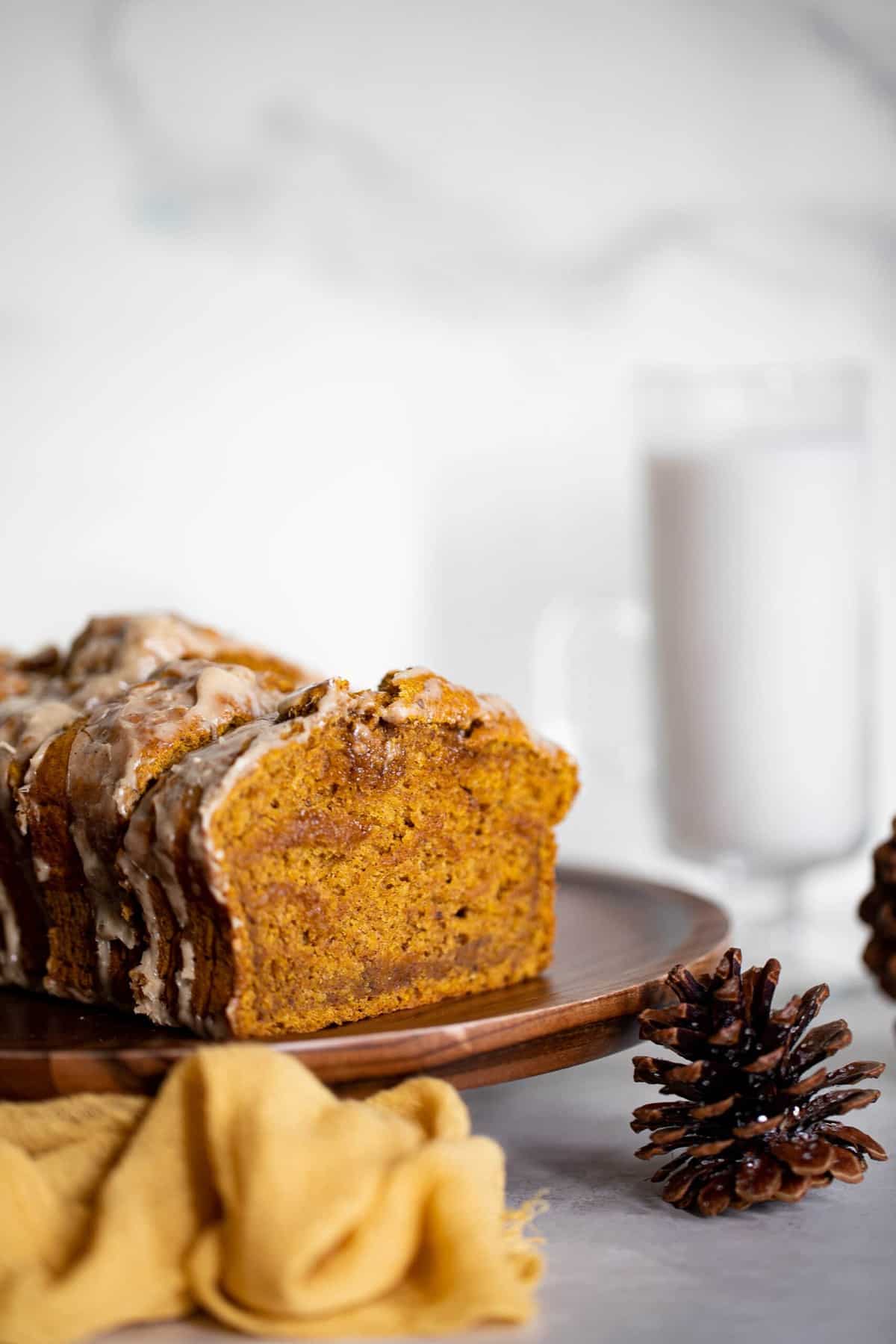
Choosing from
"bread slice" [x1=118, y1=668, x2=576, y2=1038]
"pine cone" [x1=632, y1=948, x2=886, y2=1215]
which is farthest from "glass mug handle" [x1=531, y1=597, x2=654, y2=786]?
"pine cone" [x1=632, y1=948, x2=886, y2=1215]

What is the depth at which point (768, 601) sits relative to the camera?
202 centimetres

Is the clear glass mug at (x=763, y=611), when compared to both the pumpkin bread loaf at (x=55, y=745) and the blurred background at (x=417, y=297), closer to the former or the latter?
the blurred background at (x=417, y=297)

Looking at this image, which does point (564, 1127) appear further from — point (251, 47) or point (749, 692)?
point (251, 47)

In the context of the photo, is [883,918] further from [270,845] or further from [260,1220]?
[260,1220]

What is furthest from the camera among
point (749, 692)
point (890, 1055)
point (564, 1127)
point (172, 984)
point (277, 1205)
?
point (749, 692)

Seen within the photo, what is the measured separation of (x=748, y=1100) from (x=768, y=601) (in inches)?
39.5

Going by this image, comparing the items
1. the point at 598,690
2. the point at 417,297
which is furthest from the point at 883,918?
the point at 417,297

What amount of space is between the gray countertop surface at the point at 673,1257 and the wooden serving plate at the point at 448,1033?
0.36 feet

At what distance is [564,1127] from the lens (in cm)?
135

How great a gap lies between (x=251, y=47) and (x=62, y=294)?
50 cm

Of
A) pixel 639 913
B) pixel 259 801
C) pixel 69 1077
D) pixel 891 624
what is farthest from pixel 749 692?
pixel 69 1077

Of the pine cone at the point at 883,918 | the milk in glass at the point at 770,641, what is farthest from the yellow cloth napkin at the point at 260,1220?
the milk in glass at the point at 770,641

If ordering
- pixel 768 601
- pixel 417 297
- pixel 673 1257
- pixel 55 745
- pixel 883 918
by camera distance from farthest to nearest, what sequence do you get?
pixel 417 297, pixel 768 601, pixel 883 918, pixel 55 745, pixel 673 1257

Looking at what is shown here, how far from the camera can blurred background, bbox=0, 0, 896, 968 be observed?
2420mm
